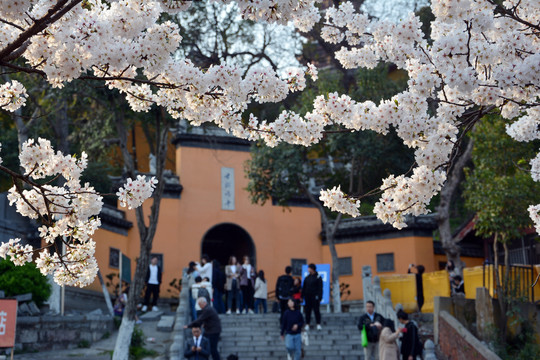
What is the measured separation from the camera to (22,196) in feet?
23.6

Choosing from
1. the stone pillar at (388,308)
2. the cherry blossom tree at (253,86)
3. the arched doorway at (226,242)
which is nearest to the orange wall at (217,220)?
the arched doorway at (226,242)

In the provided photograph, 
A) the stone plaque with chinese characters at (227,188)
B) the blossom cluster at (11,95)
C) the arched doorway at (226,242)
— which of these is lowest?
the blossom cluster at (11,95)

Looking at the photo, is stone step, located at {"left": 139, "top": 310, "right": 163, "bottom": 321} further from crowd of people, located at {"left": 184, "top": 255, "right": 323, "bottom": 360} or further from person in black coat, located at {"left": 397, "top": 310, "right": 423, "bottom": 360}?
person in black coat, located at {"left": 397, "top": 310, "right": 423, "bottom": 360}

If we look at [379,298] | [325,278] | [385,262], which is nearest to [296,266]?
[385,262]

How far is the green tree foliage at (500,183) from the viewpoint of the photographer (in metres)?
16.4

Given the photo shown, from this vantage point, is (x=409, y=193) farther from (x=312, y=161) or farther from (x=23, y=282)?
(x=312, y=161)

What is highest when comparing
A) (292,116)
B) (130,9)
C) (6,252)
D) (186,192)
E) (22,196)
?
(186,192)

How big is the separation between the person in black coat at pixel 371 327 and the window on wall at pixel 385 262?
12.5 meters

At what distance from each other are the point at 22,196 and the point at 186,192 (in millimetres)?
19927

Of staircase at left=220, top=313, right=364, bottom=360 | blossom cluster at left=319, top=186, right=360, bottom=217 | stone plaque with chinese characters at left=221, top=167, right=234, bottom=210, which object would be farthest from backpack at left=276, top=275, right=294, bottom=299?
stone plaque with chinese characters at left=221, top=167, right=234, bottom=210

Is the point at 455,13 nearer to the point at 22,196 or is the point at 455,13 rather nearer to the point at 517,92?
the point at 517,92

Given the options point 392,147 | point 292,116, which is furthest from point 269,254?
point 292,116

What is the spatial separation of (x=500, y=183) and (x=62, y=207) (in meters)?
11.9

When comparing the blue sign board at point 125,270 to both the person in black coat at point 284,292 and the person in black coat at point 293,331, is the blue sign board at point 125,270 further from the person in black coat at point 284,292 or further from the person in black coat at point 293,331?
the person in black coat at point 293,331
